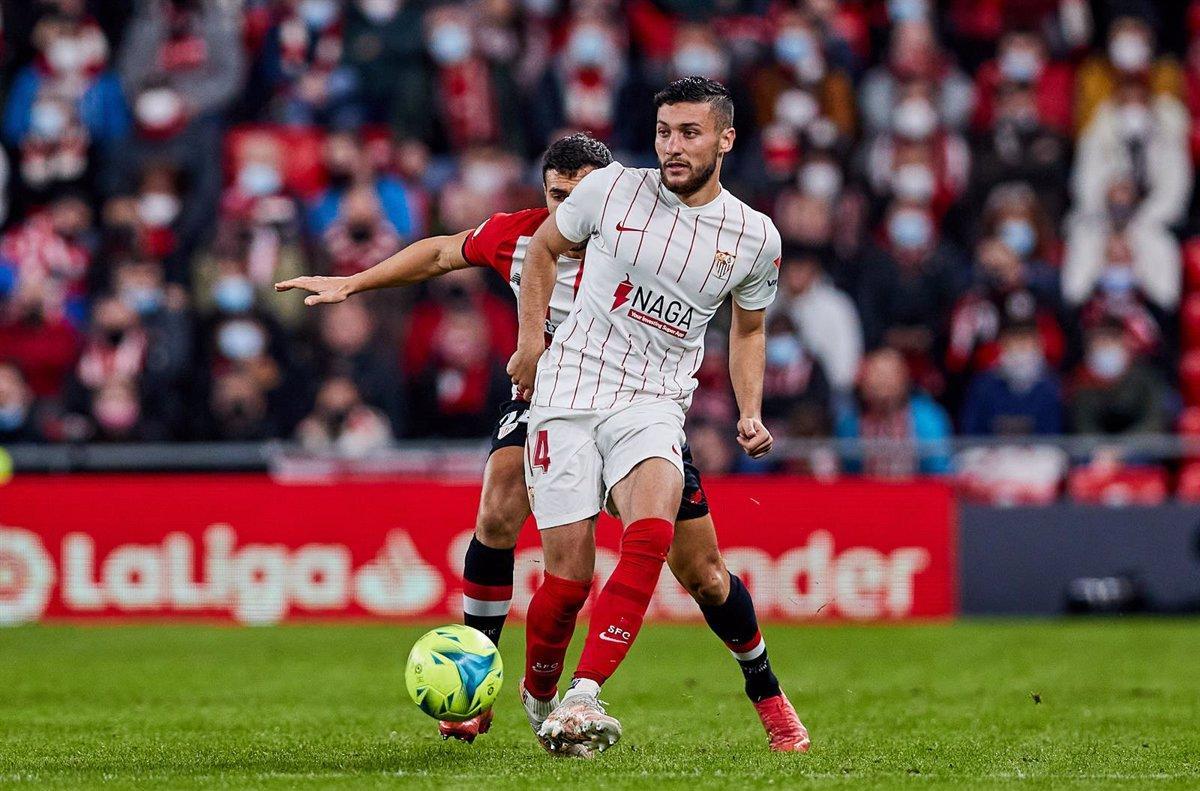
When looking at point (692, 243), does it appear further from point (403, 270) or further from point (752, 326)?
point (403, 270)

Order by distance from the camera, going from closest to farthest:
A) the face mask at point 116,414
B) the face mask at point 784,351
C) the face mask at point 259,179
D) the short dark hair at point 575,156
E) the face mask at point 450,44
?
the short dark hair at point 575,156 → the face mask at point 116,414 → the face mask at point 784,351 → the face mask at point 259,179 → the face mask at point 450,44

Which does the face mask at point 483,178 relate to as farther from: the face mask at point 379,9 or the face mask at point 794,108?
the face mask at point 794,108

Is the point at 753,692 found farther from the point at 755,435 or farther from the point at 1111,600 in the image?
the point at 1111,600

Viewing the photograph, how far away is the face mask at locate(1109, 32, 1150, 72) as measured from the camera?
17.8 metres

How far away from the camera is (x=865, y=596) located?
14.7 m

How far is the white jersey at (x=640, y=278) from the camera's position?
7.16 m

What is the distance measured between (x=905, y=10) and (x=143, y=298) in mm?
7608

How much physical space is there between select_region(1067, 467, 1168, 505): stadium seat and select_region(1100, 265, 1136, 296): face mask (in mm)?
1886

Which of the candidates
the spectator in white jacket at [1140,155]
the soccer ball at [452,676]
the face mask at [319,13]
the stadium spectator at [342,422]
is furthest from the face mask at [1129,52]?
the soccer ball at [452,676]

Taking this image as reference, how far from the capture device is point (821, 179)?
16922 mm

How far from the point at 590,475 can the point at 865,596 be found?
7828 millimetres

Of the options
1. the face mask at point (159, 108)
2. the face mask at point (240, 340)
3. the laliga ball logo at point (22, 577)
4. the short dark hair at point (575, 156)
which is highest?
the face mask at point (159, 108)

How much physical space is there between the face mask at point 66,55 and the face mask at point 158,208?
186 cm

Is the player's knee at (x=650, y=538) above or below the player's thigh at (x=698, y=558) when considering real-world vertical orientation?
above
